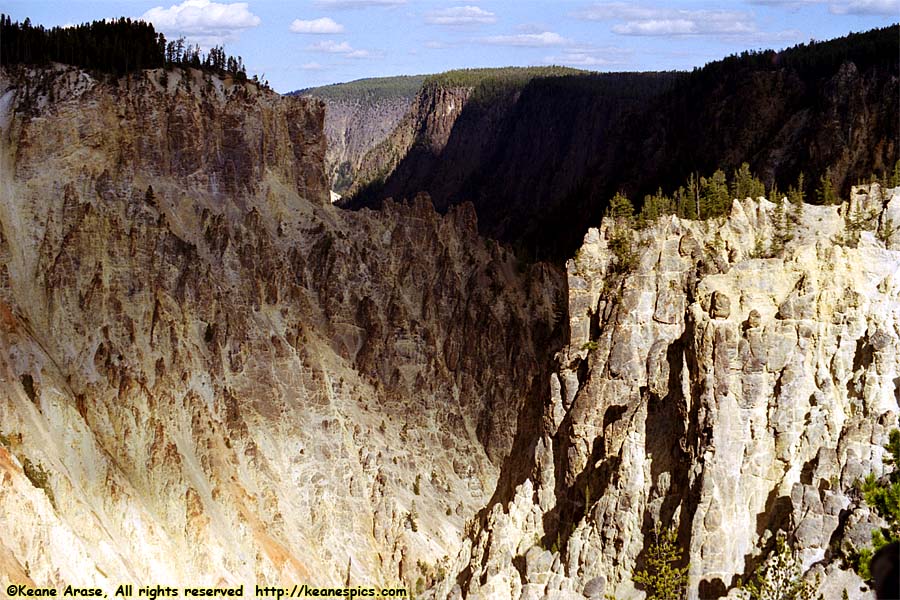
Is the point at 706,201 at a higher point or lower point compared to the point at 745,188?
lower

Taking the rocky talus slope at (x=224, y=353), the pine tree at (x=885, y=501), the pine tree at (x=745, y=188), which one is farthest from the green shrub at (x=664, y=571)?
the pine tree at (x=745, y=188)

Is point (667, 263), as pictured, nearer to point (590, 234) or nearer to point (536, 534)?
point (590, 234)

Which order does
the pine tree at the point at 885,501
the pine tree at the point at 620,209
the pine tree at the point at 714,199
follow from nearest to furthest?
the pine tree at the point at 885,501, the pine tree at the point at 714,199, the pine tree at the point at 620,209

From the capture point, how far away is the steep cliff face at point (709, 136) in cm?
12325

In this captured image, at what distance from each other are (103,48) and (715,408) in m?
54.0

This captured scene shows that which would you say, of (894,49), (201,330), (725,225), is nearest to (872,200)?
(725,225)

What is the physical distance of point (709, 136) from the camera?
147000 millimetres

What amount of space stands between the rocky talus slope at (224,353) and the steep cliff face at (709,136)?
3385 centimetres

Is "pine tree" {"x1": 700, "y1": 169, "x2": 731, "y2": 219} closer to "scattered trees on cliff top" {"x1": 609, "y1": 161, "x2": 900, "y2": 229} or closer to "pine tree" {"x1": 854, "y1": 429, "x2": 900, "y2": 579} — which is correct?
"scattered trees on cliff top" {"x1": 609, "y1": 161, "x2": 900, "y2": 229}

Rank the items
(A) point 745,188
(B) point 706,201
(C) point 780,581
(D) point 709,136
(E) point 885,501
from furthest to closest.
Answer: (D) point 709,136 < (A) point 745,188 < (B) point 706,201 < (C) point 780,581 < (E) point 885,501

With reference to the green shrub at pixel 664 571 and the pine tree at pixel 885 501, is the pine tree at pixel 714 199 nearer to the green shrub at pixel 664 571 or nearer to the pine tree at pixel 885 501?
the green shrub at pixel 664 571

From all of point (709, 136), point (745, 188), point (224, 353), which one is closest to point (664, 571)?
point (745, 188)

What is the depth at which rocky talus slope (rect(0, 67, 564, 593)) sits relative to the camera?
3007 inches

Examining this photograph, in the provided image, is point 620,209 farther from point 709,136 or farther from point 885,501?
point 709,136
